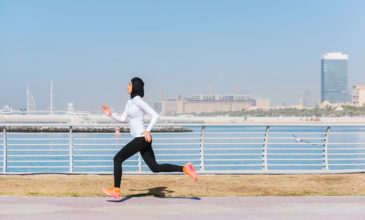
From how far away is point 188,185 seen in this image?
945 cm

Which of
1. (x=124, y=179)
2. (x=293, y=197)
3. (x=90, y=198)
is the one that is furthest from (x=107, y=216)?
(x=124, y=179)

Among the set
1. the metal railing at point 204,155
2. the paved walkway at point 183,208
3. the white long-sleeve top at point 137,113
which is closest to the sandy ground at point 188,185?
the metal railing at point 204,155

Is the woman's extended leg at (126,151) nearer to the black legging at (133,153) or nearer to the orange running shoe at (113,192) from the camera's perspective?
the black legging at (133,153)

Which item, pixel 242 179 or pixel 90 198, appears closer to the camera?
pixel 90 198

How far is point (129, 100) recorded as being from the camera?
7.53 metres

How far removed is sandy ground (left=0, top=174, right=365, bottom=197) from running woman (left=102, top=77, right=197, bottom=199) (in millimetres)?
859

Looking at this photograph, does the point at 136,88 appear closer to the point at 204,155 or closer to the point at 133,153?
the point at 133,153

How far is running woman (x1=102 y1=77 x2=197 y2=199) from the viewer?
7.37 metres

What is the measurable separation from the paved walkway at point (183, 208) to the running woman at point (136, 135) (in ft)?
1.29

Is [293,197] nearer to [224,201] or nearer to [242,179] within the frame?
[224,201]

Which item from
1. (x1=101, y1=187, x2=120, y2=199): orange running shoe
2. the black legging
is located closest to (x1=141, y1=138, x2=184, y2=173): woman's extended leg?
the black legging

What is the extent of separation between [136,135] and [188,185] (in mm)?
2373

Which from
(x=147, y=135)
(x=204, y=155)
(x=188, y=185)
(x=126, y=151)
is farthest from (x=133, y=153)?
(x=204, y=155)

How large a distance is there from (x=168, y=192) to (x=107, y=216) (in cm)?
237
